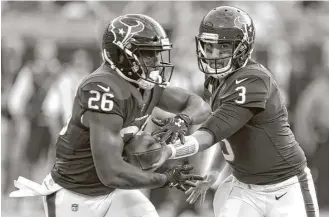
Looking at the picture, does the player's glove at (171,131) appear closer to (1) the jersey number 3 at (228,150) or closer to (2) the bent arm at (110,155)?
(2) the bent arm at (110,155)

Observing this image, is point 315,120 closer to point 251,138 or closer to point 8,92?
point 8,92

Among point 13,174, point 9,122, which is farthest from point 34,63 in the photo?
point 13,174

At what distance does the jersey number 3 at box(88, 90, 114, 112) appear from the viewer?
3508mm

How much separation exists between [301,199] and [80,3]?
3.64 meters

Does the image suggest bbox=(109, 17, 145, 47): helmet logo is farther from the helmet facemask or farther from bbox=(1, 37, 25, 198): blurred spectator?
bbox=(1, 37, 25, 198): blurred spectator

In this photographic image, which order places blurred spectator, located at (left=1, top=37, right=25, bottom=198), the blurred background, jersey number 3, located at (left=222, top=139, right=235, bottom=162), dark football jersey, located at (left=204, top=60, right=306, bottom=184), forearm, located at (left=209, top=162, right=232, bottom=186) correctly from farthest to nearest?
blurred spectator, located at (left=1, top=37, right=25, bottom=198) → the blurred background → forearm, located at (left=209, top=162, right=232, bottom=186) → jersey number 3, located at (left=222, top=139, right=235, bottom=162) → dark football jersey, located at (left=204, top=60, right=306, bottom=184)

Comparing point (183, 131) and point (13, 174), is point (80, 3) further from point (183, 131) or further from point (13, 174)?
point (183, 131)

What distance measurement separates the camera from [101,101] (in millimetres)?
3520

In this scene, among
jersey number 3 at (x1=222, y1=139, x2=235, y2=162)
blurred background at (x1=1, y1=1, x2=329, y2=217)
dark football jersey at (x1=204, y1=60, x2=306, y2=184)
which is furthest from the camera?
blurred background at (x1=1, y1=1, x2=329, y2=217)

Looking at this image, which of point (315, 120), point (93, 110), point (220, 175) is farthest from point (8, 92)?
point (93, 110)

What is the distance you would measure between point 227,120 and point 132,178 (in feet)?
1.85

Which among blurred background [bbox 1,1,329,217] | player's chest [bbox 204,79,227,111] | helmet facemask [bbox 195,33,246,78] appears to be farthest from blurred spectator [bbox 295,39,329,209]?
helmet facemask [bbox 195,33,246,78]

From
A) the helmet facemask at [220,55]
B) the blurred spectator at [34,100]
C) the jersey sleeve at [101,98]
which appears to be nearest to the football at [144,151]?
the jersey sleeve at [101,98]

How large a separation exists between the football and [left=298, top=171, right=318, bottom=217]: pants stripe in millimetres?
831
